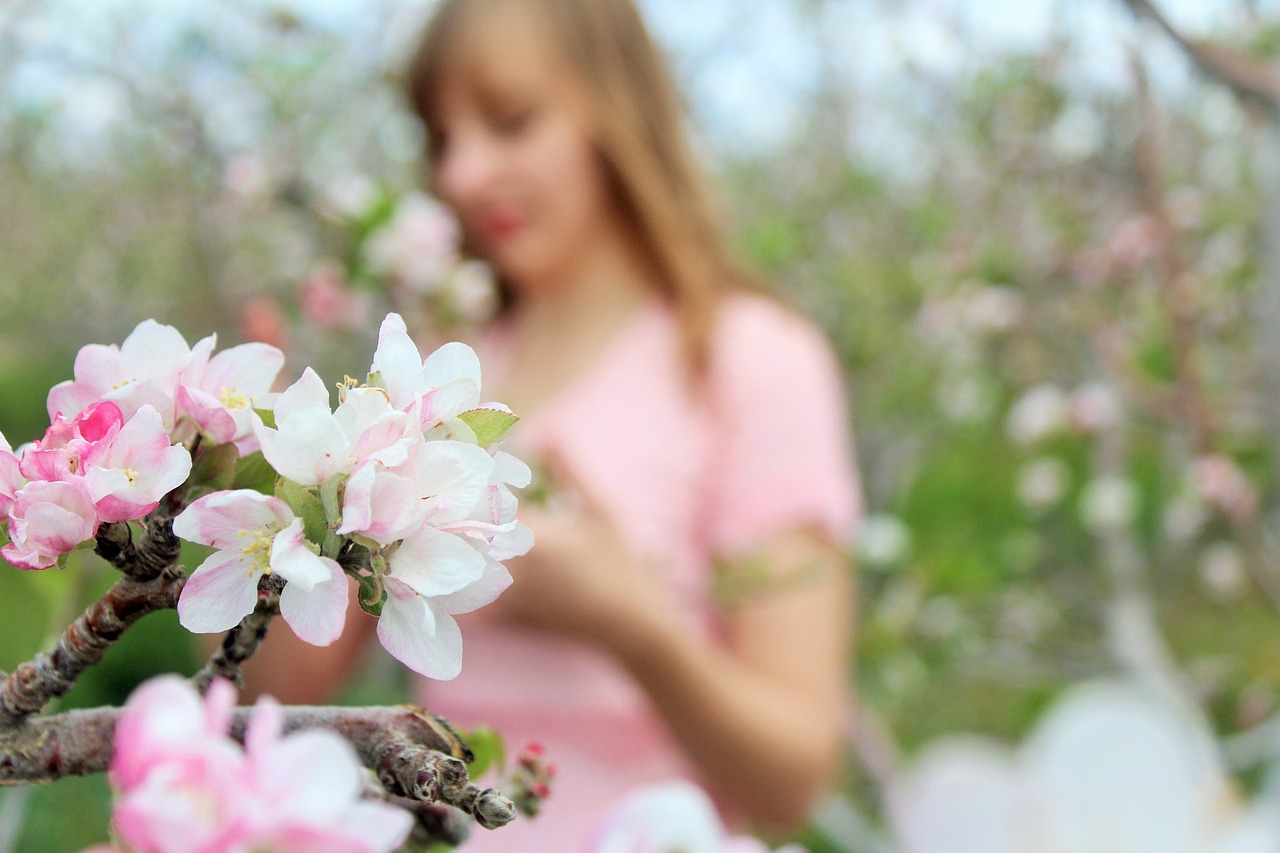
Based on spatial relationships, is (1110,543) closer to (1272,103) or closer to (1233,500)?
(1233,500)

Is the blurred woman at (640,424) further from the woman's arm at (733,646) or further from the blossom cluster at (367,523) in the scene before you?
the blossom cluster at (367,523)

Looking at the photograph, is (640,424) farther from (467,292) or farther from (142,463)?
(142,463)

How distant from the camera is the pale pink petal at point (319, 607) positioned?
0.20 m

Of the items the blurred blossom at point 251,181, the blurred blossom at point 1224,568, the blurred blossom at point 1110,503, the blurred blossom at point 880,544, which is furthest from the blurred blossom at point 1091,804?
the blurred blossom at point 1224,568

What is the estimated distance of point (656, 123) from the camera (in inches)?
Answer: 61.9

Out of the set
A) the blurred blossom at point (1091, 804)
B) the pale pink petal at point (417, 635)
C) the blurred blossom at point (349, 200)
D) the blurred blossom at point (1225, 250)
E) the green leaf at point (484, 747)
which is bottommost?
the pale pink petal at point (417, 635)

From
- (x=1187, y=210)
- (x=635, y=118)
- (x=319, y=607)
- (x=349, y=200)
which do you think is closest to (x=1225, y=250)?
(x=1187, y=210)

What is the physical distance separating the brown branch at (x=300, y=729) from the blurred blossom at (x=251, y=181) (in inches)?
62.7

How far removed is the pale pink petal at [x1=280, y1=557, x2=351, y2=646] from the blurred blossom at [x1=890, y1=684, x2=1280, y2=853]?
0.79 meters

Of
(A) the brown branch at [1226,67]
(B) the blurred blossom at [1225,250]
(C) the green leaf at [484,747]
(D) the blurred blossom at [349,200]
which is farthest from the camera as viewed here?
(B) the blurred blossom at [1225,250]

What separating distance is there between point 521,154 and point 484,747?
1.13m

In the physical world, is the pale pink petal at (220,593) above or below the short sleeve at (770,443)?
below

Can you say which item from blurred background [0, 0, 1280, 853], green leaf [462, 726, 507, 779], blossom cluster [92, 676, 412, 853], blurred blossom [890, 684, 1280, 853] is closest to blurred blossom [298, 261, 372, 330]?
blurred background [0, 0, 1280, 853]

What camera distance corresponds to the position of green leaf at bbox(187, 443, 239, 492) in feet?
0.75
